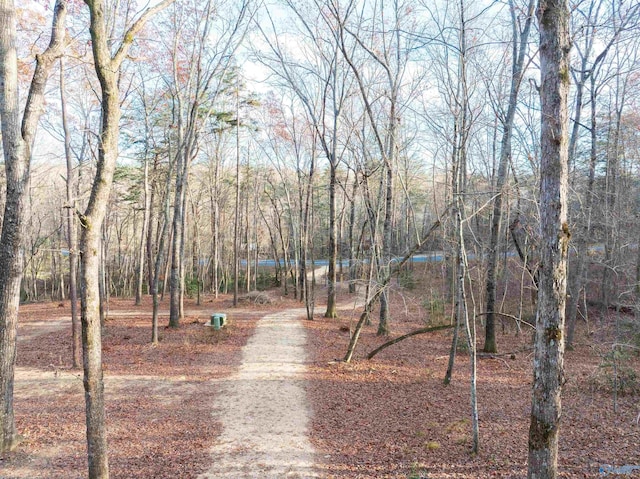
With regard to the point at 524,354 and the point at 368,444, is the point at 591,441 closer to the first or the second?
the point at 368,444

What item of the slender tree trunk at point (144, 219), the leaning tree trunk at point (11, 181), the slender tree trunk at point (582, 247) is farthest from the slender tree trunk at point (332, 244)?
the leaning tree trunk at point (11, 181)

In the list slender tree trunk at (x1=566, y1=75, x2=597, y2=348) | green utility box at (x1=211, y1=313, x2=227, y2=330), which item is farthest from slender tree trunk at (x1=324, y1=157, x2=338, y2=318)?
slender tree trunk at (x1=566, y1=75, x2=597, y2=348)

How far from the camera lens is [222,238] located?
29344 mm

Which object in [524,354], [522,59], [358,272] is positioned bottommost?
[524,354]

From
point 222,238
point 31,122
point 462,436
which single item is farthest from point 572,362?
point 222,238

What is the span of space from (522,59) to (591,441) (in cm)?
796

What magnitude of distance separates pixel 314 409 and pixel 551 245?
17.4 feet

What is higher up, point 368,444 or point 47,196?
point 47,196

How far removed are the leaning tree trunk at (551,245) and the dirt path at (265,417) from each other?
9.42 feet

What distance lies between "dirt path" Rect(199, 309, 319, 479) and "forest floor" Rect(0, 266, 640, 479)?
0.03m

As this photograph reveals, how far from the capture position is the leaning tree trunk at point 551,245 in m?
3.40

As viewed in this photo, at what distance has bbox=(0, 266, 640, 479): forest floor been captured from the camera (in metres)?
5.09

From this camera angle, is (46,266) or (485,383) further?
(46,266)

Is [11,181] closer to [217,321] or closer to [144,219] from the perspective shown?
[217,321]
